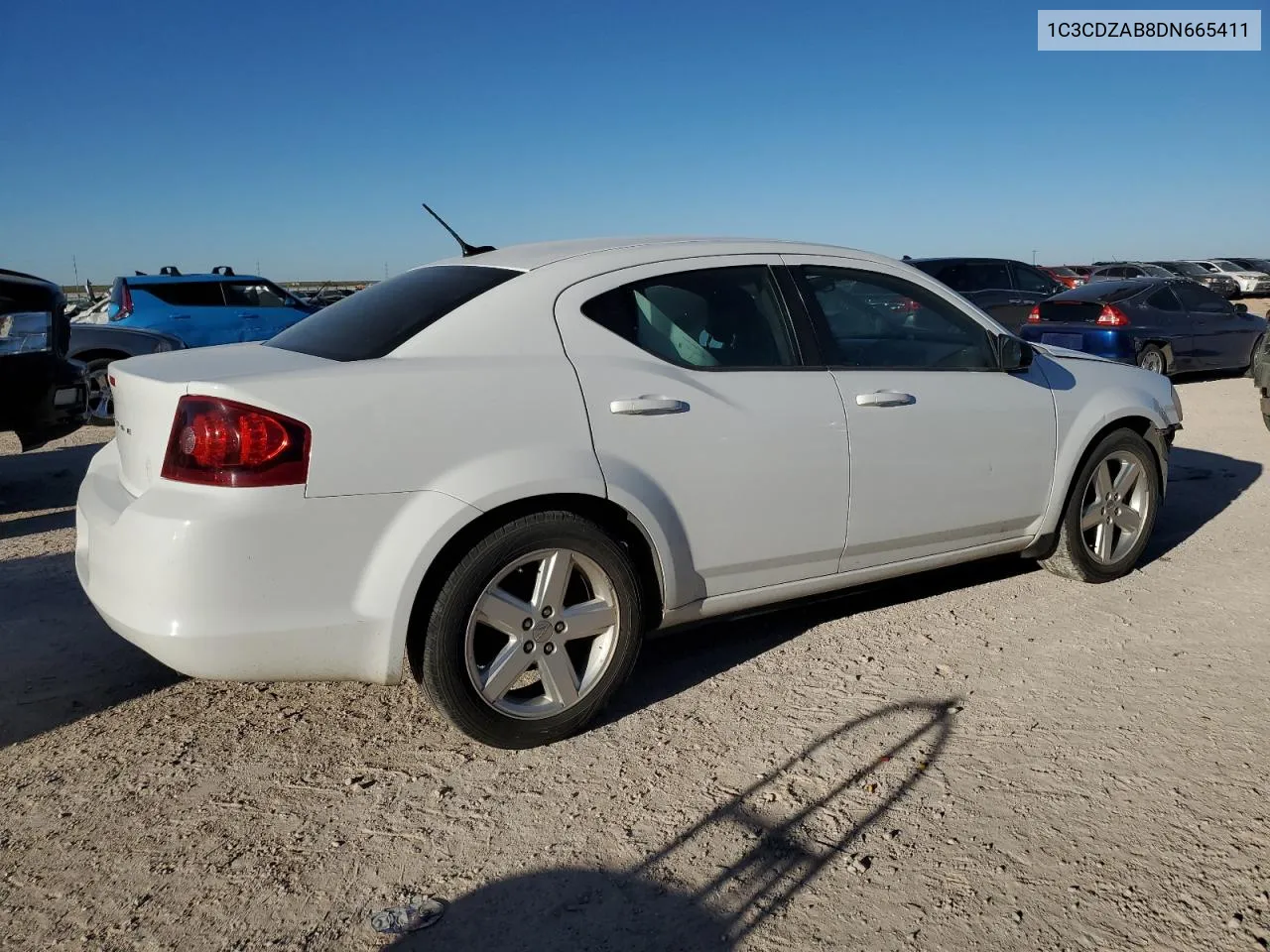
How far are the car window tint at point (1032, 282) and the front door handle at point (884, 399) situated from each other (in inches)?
514

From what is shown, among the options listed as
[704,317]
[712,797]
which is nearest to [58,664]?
[712,797]

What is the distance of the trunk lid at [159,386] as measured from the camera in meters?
2.95

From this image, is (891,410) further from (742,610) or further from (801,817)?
(801,817)

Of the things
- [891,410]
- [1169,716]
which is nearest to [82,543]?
[891,410]

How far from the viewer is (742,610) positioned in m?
3.76

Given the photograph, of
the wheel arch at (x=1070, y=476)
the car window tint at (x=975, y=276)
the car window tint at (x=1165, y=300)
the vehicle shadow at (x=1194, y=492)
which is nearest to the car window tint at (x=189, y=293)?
the car window tint at (x=975, y=276)

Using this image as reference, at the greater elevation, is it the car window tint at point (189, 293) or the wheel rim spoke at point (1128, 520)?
the car window tint at point (189, 293)

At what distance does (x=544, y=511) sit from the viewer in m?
3.21

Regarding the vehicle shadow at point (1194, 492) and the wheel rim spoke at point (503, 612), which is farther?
the vehicle shadow at point (1194, 492)

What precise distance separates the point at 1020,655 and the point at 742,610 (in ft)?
3.80

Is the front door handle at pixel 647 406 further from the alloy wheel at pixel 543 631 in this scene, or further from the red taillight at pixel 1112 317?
the red taillight at pixel 1112 317

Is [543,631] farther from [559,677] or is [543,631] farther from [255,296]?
[255,296]

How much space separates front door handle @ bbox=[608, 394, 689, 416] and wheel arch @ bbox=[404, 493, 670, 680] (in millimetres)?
297

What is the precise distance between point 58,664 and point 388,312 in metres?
1.91
